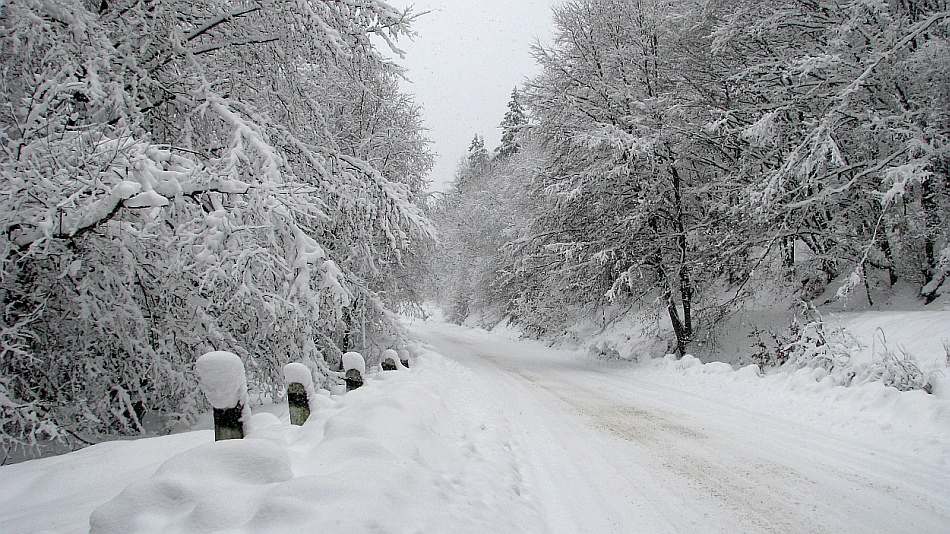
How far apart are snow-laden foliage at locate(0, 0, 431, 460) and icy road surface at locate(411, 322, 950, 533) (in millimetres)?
2998

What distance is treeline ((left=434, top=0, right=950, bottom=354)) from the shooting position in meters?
8.96

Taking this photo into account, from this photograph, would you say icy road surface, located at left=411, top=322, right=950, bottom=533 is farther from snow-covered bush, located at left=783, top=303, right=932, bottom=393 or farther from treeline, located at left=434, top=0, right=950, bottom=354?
treeline, located at left=434, top=0, right=950, bottom=354

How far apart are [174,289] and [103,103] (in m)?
2.20

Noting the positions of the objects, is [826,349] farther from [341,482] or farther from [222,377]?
[222,377]

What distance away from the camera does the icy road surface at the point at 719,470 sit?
353 centimetres

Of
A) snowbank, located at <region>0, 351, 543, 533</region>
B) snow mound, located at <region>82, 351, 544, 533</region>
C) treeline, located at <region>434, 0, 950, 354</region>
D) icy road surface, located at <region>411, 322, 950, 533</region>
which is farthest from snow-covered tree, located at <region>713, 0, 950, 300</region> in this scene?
snowbank, located at <region>0, 351, 543, 533</region>

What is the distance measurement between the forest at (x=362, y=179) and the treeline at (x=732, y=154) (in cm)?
9

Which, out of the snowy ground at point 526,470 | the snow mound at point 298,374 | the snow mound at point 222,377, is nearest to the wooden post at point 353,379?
the snowy ground at point 526,470

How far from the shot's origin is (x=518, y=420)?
686 cm

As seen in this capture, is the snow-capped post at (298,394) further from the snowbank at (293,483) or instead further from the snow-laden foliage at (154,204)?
the snow-laden foliage at (154,204)

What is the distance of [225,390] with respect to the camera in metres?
2.98

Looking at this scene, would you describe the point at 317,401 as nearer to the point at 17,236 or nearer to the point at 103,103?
the point at 17,236

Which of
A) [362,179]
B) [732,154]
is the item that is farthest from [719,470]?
[732,154]

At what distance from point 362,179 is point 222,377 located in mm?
5046
